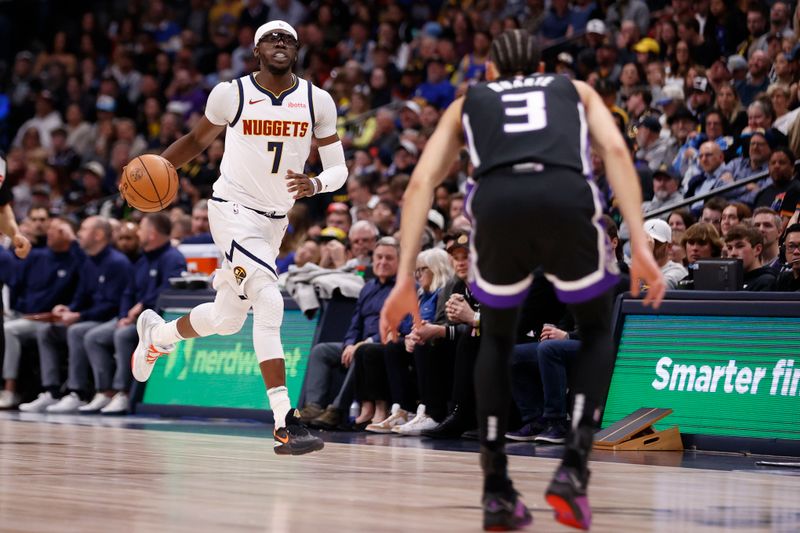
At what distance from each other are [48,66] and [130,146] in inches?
173

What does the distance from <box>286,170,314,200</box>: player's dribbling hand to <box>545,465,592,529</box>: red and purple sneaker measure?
3.49m

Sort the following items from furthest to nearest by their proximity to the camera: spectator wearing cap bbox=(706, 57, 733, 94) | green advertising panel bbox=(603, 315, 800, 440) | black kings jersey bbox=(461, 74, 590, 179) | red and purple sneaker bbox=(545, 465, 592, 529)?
spectator wearing cap bbox=(706, 57, 733, 94), green advertising panel bbox=(603, 315, 800, 440), black kings jersey bbox=(461, 74, 590, 179), red and purple sneaker bbox=(545, 465, 592, 529)

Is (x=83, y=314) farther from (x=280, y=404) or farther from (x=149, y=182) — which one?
(x=280, y=404)

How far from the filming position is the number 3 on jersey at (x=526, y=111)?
4.89 metres

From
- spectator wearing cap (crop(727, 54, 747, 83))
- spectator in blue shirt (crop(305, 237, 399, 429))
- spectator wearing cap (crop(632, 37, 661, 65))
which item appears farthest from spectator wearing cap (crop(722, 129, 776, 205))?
spectator in blue shirt (crop(305, 237, 399, 429))

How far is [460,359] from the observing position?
386 inches

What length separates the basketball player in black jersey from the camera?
15.6 feet

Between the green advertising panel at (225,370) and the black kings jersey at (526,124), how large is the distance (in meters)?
6.71

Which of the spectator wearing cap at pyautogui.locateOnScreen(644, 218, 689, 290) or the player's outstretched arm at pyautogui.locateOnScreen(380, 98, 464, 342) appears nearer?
the player's outstretched arm at pyautogui.locateOnScreen(380, 98, 464, 342)

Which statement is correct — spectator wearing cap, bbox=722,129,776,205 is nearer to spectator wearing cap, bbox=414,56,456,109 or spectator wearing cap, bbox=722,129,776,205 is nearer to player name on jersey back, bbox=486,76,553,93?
spectator wearing cap, bbox=414,56,456,109

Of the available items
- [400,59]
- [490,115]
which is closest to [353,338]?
[490,115]

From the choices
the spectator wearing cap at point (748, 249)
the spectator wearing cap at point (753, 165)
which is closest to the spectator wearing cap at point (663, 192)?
the spectator wearing cap at point (753, 165)

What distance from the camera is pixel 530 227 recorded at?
4758 mm

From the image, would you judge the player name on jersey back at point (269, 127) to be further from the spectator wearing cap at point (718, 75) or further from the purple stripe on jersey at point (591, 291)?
the spectator wearing cap at point (718, 75)
